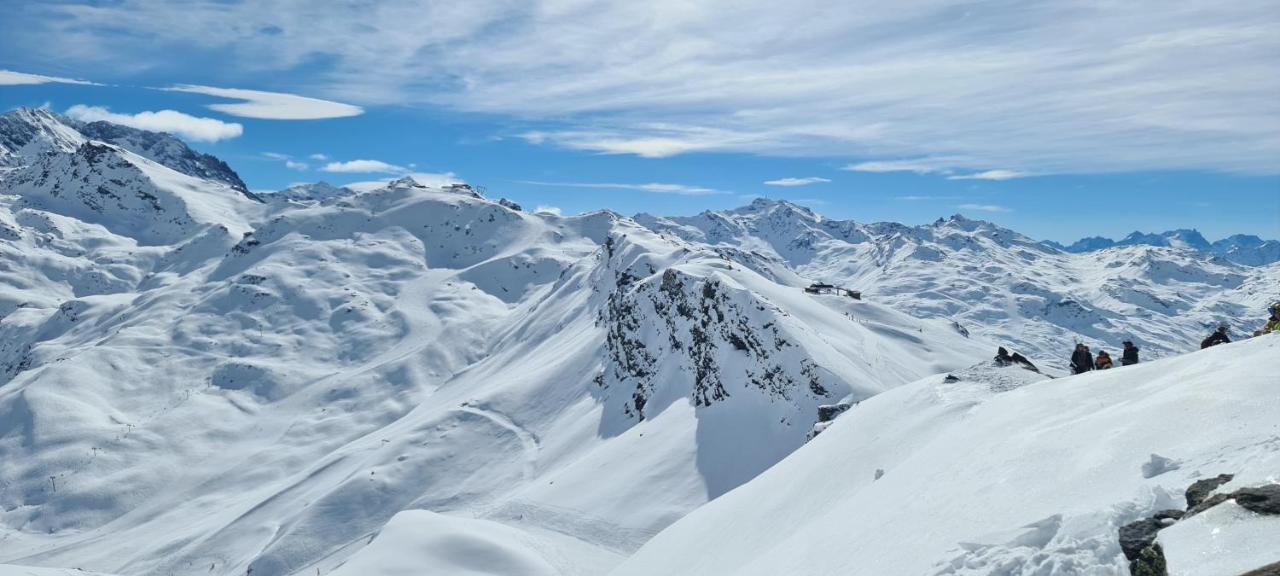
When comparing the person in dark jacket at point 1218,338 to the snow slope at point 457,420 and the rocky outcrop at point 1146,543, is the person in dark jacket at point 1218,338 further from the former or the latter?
A: the snow slope at point 457,420

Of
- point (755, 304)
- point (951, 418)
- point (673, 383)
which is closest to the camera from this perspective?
point (951, 418)

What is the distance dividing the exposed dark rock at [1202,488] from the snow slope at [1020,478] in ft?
0.57

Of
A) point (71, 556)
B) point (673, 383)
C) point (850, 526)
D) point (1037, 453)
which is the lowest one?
point (71, 556)

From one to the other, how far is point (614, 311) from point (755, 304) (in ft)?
126

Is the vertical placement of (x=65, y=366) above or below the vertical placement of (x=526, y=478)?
below

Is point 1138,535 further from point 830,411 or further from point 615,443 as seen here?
point 615,443

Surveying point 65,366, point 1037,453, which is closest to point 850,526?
point 1037,453

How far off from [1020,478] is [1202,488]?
405cm

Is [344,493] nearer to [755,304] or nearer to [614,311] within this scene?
[614,311]

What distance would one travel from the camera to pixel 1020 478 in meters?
13.6

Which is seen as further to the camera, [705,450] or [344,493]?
[344,493]

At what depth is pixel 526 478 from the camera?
3238 inches

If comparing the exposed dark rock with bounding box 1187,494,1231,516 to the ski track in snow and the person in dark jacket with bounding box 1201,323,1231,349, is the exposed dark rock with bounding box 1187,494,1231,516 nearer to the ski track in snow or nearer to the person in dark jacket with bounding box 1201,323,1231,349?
the person in dark jacket with bounding box 1201,323,1231,349

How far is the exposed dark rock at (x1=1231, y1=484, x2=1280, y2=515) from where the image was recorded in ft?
28.4
